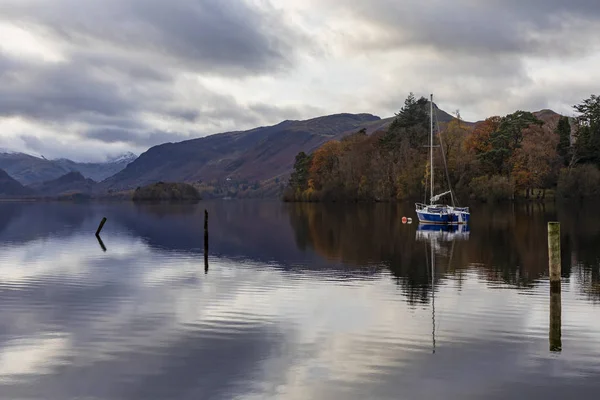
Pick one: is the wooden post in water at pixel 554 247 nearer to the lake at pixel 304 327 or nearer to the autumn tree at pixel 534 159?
the lake at pixel 304 327

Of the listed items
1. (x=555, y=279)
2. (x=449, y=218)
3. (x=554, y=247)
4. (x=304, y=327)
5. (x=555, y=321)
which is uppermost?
(x=554, y=247)

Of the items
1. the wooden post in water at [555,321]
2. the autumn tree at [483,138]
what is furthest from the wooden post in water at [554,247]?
the autumn tree at [483,138]

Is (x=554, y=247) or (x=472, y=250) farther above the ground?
(x=554, y=247)

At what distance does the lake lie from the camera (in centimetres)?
1841

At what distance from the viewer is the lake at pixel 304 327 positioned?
1841cm

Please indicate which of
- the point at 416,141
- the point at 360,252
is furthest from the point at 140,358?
the point at 416,141

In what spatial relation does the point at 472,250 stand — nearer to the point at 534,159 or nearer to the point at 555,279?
the point at 555,279

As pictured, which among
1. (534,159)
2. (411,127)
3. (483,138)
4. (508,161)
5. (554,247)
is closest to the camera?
(554,247)

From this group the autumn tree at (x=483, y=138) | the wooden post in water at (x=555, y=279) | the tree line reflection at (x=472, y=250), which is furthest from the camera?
the autumn tree at (x=483, y=138)

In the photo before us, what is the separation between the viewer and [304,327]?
2559 cm

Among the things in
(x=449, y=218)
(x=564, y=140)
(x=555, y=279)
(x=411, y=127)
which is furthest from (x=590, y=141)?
(x=555, y=279)

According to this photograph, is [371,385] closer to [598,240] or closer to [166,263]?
[166,263]

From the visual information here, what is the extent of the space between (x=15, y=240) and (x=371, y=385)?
68454 mm

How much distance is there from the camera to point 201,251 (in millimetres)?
60562
